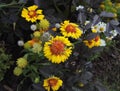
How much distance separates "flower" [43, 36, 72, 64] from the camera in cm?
207

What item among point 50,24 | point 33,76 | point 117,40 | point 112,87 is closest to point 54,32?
point 50,24

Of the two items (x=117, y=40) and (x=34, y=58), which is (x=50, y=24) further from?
(x=117, y=40)

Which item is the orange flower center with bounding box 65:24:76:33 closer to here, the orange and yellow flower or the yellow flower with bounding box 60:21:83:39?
the yellow flower with bounding box 60:21:83:39

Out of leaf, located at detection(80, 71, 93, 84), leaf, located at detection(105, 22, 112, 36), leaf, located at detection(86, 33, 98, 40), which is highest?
leaf, located at detection(86, 33, 98, 40)

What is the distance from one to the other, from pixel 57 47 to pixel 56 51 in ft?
0.08

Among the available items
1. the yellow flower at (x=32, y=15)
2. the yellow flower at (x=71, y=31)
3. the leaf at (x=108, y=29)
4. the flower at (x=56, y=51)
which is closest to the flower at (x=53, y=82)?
the flower at (x=56, y=51)

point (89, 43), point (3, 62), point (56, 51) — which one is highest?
point (56, 51)

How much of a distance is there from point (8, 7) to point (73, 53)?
617 mm

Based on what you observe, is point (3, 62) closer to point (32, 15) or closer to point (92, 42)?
point (32, 15)

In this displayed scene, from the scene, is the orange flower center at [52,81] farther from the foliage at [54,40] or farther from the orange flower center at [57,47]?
the orange flower center at [57,47]

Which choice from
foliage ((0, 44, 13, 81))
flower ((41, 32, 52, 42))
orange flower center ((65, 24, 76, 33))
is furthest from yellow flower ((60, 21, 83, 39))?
foliage ((0, 44, 13, 81))

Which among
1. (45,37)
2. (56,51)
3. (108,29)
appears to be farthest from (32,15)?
(108,29)

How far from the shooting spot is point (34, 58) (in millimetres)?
2236

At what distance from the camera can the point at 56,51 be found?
2072mm
